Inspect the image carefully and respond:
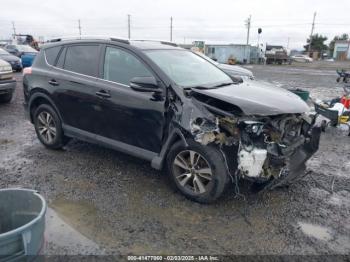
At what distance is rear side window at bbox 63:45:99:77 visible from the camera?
4504mm

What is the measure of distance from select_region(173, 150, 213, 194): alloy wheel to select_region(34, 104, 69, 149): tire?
2.29 metres

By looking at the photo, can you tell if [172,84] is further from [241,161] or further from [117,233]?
[117,233]

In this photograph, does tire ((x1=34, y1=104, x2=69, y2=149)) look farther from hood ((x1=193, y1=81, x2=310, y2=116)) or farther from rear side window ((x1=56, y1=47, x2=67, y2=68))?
hood ((x1=193, y1=81, x2=310, y2=116))

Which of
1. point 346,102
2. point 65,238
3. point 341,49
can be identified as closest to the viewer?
point 65,238

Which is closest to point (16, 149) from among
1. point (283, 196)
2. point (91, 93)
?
point (91, 93)

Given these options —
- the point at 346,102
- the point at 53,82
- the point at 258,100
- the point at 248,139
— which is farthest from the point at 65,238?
the point at 346,102

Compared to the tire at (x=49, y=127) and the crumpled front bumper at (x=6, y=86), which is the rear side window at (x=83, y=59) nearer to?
the tire at (x=49, y=127)

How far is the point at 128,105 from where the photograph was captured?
4016 millimetres

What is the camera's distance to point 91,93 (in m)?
4.41

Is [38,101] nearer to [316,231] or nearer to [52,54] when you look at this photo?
[52,54]

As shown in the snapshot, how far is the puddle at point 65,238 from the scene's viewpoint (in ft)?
9.59

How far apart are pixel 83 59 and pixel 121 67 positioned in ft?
2.62

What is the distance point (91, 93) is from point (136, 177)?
4.31 feet

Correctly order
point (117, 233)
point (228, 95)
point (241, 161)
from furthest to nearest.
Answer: point (228, 95)
point (241, 161)
point (117, 233)
